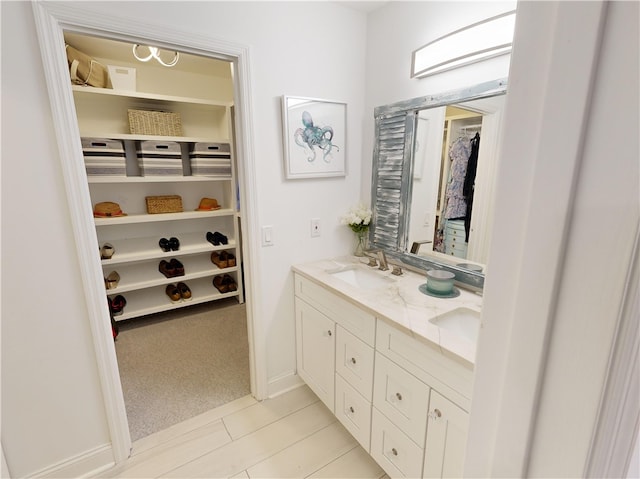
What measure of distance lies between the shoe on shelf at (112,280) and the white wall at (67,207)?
1512mm

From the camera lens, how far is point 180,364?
239 centimetres

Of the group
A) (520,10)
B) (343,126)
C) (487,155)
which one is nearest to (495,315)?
(520,10)

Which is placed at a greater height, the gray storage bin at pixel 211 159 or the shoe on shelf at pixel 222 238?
the gray storage bin at pixel 211 159

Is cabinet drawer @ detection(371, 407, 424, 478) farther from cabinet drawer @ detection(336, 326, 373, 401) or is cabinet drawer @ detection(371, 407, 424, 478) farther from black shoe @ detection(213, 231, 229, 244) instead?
black shoe @ detection(213, 231, 229, 244)

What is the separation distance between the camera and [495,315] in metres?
0.38

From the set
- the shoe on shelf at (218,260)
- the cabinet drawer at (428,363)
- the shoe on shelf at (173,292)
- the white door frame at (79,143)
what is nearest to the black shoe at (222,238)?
the shoe on shelf at (218,260)

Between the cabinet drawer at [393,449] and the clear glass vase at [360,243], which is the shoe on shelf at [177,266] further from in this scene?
the cabinet drawer at [393,449]

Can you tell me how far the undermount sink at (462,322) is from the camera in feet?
4.51

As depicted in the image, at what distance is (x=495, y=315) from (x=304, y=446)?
1.70 m

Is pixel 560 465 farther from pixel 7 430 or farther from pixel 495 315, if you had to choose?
pixel 7 430

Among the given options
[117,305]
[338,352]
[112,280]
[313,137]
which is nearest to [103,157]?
[112,280]

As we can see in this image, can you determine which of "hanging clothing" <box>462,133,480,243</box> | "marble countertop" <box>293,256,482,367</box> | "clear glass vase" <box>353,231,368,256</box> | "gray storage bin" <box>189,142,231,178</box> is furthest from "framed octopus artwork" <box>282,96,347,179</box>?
"gray storage bin" <box>189,142,231,178</box>

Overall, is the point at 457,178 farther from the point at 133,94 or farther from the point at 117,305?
the point at 117,305

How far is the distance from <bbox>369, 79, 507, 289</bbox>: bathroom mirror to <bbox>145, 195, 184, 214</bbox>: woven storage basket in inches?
78.9
